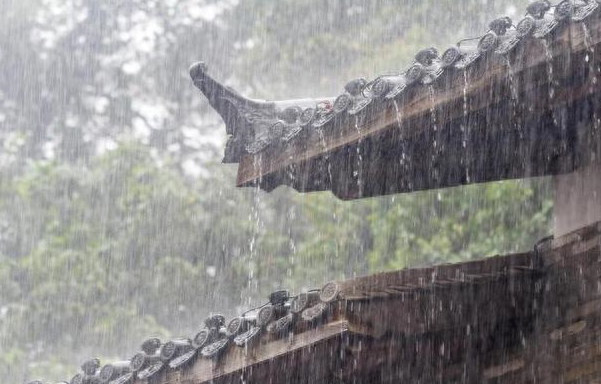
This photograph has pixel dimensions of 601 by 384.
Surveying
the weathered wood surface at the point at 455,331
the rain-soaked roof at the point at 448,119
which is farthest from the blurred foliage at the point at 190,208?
the weathered wood surface at the point at 455,331

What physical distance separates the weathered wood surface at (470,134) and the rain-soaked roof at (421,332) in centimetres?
48

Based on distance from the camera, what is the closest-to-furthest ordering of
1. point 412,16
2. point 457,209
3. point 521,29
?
point 521,29 < point 457,209 < point 412,16

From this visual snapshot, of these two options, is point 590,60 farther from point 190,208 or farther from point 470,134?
point 190,208

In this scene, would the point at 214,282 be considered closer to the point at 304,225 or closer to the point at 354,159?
the point at 304,225

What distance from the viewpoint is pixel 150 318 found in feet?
44.3

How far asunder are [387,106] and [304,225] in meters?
9.29

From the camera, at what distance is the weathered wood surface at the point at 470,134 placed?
151 inches

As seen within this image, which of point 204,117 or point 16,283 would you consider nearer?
point 16,283

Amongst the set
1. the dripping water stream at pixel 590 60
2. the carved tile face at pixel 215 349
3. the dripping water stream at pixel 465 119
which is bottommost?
the carved tile face at pixel 215 349

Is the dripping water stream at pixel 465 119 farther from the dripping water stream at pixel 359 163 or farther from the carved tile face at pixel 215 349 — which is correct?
the carved tile face at pixel 215 349

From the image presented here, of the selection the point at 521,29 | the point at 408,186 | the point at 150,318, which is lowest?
the point at 150,318

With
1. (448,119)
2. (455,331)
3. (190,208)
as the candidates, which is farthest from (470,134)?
(190,208)

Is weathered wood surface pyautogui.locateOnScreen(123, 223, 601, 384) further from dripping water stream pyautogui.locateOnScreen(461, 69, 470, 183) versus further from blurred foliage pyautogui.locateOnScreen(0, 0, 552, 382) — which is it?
blurred foliage pyautogui.locateOnScreen(0, 0, 552, 382)

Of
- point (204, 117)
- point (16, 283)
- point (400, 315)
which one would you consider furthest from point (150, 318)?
point (400, 315)
